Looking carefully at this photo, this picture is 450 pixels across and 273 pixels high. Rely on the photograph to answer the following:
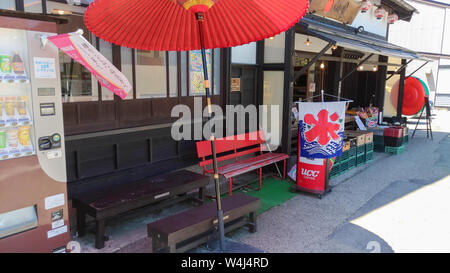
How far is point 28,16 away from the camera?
3.41 m

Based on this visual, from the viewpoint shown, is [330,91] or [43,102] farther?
[330,91]

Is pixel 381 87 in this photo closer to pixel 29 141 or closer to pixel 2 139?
pixel 29 141

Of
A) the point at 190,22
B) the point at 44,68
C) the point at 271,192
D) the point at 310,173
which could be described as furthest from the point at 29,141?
the point at 310,173

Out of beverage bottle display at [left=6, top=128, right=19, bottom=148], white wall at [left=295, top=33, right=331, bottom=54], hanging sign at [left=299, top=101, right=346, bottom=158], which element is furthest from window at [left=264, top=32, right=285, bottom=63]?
beverage bottle display at [left=6, top=128, right=19, bottom=148]

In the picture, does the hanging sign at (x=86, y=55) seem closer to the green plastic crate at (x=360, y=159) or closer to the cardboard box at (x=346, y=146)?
the cardboard box at (x=346, y=146)

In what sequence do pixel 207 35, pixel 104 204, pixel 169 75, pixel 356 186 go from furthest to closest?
pixel 356 186 < pixel 169 75 < pixel 104 204 < pixel 207 35

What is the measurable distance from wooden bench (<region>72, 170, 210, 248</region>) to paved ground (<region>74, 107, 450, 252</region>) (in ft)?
1.10

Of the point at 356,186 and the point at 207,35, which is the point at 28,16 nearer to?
the point at 207,35

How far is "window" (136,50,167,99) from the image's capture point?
5969 millimetres

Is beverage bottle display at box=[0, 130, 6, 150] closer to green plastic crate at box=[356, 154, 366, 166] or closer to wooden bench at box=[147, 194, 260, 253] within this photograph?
wooden bench at box=[147, 194, 260, 253]

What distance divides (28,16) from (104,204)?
2387mm

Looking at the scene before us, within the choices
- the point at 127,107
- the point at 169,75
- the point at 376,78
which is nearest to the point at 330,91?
the point at 376,78

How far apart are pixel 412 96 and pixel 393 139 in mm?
6245

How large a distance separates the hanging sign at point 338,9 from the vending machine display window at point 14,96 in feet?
23.9
